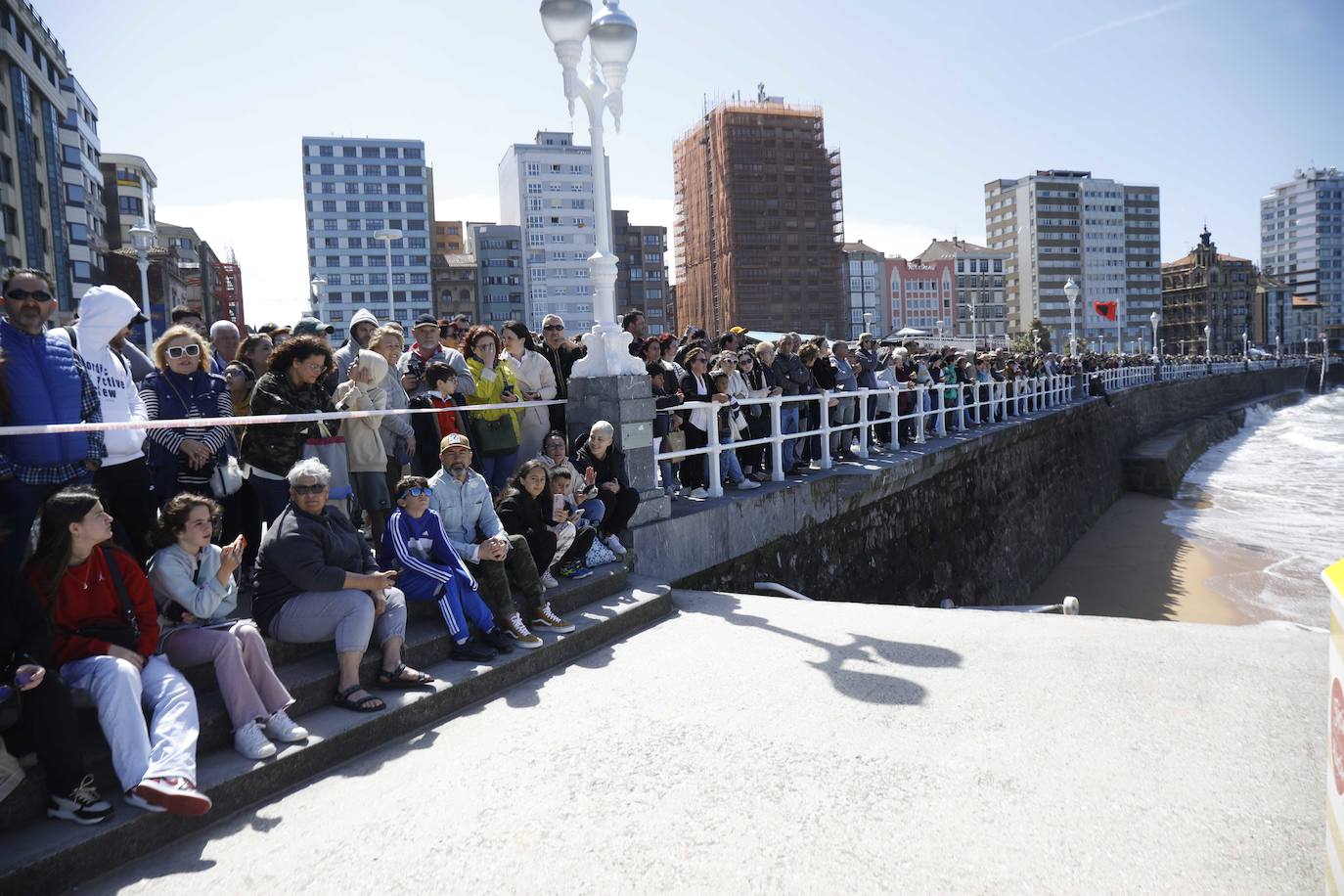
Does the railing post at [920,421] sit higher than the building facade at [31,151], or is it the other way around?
the building facade at [31,151]

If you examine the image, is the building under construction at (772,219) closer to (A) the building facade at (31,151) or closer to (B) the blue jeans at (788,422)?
(A) the building facade at (31,151)

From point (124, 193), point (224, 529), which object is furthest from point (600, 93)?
point (124, 193)

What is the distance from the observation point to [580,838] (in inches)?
120

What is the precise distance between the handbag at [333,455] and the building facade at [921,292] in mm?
109439

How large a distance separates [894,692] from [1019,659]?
0.88m

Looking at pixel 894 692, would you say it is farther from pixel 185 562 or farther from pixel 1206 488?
pixel 1206 488

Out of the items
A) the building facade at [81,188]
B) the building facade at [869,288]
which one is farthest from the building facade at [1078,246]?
the building facade at [81,188]

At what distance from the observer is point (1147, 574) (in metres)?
16.6

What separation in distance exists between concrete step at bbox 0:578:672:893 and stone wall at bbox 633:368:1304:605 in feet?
6.54

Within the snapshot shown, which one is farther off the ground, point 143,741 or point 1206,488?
point 143,741


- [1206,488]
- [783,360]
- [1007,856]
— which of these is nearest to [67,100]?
[783,360]

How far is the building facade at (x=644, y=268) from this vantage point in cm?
10350

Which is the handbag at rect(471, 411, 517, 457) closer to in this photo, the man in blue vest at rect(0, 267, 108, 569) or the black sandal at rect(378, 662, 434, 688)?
the black sandal at rect(378, 662, 434, 688)

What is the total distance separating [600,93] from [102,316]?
394 cm
